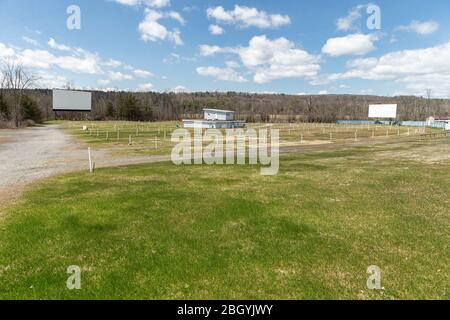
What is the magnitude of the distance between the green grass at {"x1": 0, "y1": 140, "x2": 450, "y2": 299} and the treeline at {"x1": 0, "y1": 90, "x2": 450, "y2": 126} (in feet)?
242

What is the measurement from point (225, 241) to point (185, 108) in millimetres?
159779

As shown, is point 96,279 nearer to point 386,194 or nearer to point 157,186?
point 157,186

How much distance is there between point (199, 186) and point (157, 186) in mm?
1636

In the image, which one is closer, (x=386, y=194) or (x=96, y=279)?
(x=96, y=279)

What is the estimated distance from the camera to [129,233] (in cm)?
663

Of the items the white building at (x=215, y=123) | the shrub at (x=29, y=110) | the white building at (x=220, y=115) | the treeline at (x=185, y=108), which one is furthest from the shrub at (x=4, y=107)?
the white building at (x=220, y=115)

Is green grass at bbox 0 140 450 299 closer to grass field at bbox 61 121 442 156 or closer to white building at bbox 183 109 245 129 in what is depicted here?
grass field at bbox 61 121 442 156

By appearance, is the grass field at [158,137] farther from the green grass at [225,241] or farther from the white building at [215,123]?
the green grass at [225,241]

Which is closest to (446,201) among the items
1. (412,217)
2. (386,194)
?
(386,194)

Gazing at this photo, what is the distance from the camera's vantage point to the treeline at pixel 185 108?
9591 centimetres

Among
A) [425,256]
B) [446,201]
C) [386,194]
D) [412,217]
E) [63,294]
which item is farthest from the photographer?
[386,194]

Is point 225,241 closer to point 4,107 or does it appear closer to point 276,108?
point 4,107

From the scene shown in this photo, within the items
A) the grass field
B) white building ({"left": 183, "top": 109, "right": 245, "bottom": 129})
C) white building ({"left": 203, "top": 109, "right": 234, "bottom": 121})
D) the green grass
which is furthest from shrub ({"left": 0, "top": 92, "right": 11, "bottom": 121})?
the green grass

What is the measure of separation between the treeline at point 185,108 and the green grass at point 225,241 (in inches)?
2903
